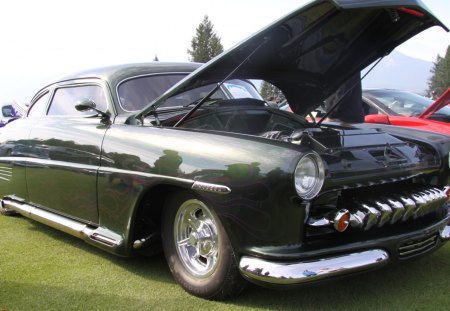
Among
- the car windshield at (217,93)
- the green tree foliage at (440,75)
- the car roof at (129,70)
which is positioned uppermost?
the car roof at (129,70)

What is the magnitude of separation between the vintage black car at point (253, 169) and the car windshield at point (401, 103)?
2550 mm

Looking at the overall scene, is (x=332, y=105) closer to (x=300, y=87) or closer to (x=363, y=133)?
(x=300, y=87)

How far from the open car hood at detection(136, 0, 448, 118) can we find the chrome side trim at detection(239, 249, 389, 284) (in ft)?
4.14

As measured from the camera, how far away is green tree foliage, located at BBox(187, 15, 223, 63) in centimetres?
4931

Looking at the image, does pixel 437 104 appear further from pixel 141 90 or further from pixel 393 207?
pixel 141 90

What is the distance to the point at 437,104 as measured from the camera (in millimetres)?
5559

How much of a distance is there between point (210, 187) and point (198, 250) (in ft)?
1.75

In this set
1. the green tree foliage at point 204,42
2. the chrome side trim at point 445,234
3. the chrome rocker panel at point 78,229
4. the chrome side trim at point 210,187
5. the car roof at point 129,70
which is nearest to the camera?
the chrome side trim at point 210,187

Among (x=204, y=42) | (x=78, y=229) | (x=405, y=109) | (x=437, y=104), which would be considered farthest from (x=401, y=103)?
(x=204, y=42)

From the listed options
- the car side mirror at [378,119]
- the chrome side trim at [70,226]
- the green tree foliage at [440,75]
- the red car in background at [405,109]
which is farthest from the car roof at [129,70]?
the green tree foliage at [440,75]

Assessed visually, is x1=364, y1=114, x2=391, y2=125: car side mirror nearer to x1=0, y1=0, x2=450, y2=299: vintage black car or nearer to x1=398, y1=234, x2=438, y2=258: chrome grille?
x1=0, y1=0, x2=450, y2=299: vintage black car

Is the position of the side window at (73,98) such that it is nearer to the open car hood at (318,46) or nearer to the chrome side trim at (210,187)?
the open car hood at (318,46)

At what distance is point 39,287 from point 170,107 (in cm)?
162

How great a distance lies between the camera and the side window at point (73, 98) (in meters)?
3.79
